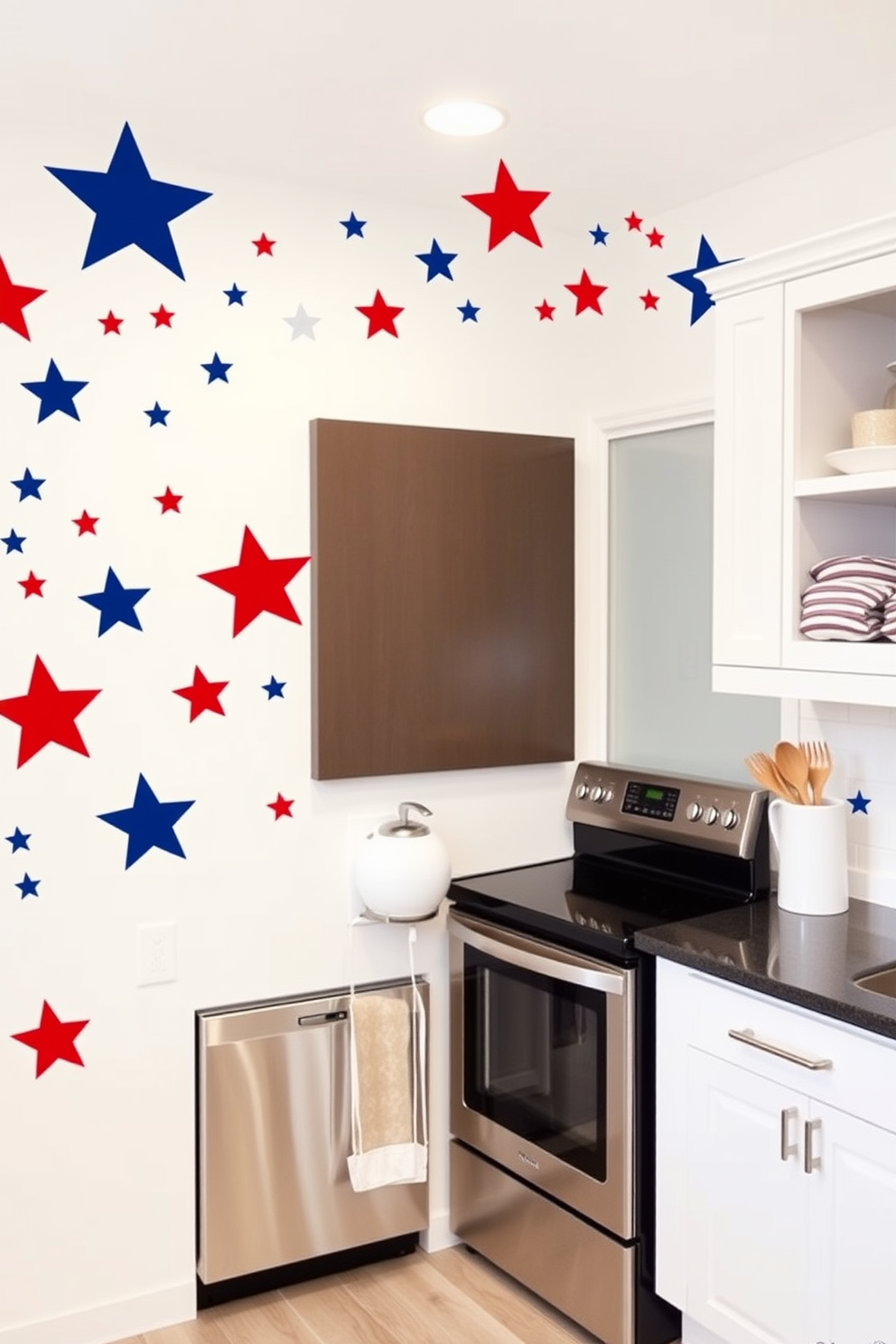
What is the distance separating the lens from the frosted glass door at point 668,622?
2895 mm

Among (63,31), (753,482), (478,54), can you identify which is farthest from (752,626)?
(63,31)

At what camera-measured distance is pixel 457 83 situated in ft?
7.24

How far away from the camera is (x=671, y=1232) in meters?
2.37

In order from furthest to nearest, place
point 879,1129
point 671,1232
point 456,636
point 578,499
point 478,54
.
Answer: point 578,499, point 456,636, point 671,1232, point 478,54, point 879,1129

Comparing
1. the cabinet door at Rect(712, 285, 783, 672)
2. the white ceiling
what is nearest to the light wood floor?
the cabinet door at Rect(712, 285, 783, 672)

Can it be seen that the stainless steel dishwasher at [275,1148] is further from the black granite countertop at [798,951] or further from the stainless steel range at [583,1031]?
the black granite countertop at [798,951]

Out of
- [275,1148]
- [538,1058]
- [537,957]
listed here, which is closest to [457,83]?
[537,957]

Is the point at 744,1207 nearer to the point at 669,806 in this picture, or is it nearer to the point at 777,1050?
the point at 777,1050

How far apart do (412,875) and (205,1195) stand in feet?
2.64

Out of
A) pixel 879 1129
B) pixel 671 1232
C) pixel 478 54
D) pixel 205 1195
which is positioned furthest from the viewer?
pixel 205 1195

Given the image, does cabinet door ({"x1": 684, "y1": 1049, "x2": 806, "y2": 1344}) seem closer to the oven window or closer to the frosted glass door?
the oven window

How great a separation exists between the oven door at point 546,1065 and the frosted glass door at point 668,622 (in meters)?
0.65

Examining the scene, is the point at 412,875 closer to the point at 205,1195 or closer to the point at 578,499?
the point at 205,1195

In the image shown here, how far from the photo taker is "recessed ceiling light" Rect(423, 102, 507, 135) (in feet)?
7.59
